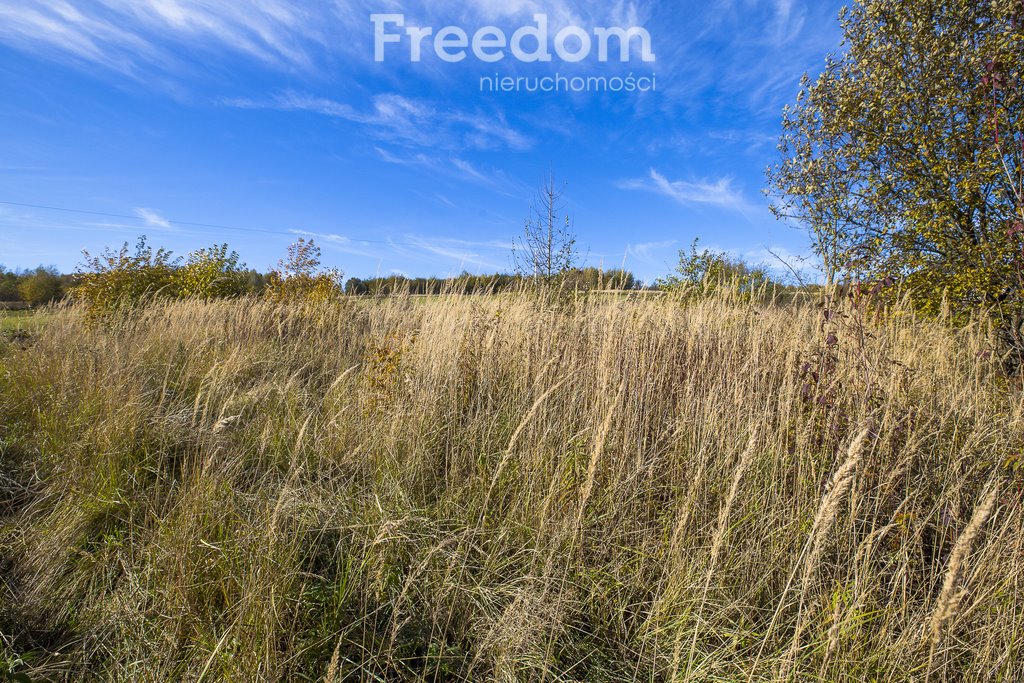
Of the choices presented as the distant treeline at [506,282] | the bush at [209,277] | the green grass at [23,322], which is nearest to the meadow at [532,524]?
the distant treeline at [506,282]

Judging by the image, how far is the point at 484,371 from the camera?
12.8 ft

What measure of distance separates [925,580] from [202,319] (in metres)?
8.62

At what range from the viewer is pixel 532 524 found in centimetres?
229

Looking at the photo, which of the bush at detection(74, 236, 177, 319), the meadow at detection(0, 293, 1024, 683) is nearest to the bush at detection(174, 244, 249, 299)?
the bush at detection(74, 236, 177, 319)

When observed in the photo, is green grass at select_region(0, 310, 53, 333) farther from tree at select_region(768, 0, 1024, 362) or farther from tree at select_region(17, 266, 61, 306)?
tree at select_region(17, 266, 61, 306)

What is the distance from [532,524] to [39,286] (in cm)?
2597

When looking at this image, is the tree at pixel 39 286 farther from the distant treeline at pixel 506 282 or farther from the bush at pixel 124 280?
the distant treeline at pixel 506 282

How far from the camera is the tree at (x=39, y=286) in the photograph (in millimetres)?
18641

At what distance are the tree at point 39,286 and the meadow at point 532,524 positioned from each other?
20.2m

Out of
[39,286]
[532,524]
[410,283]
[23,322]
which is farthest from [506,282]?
[39,286]

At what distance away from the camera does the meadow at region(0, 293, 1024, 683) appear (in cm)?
162

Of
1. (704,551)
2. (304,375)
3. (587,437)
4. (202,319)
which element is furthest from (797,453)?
(202,319)

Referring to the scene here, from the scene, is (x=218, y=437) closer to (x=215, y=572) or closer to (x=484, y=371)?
(x=215, y=572)

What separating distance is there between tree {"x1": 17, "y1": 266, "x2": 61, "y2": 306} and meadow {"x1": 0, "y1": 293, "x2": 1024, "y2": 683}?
20.2m
